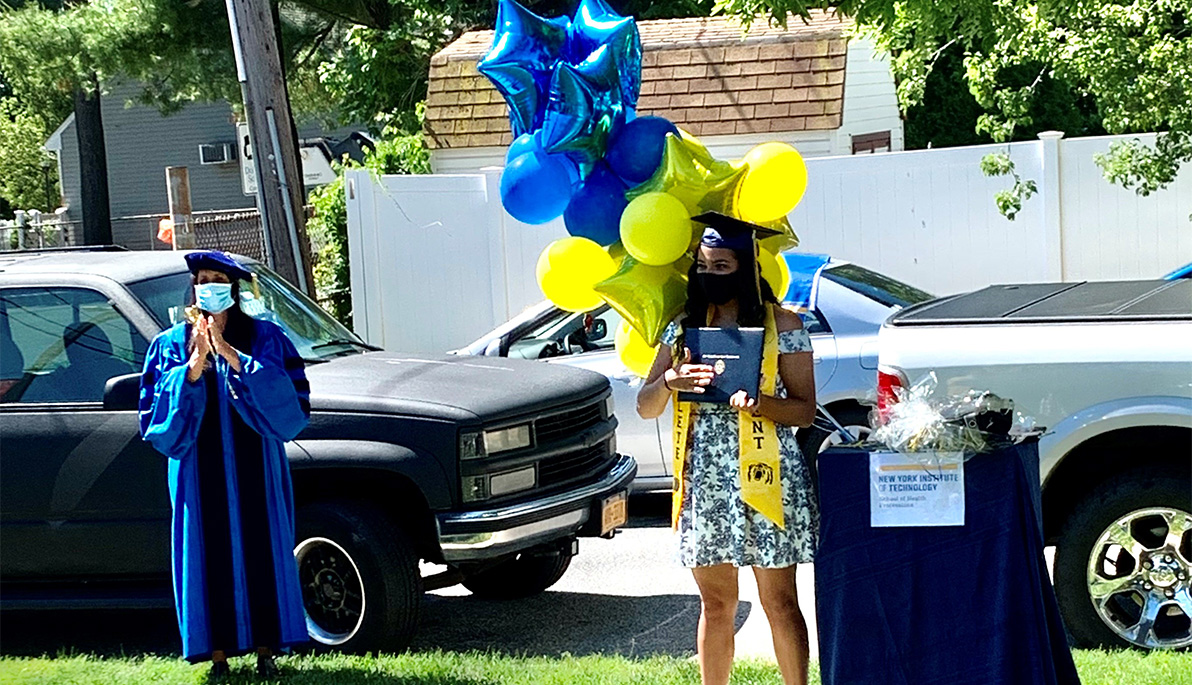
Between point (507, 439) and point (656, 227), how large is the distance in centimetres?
222

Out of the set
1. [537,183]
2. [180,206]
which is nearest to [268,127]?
[180,206]

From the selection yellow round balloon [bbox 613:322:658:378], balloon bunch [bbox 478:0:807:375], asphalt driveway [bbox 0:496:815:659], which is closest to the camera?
balloon bunch [bbox 478:0:807:375]

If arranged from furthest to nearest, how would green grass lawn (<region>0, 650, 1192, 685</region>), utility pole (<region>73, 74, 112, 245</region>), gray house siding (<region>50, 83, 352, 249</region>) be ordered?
gray house siding (<region>50, 83, 352, 249</region>)
utility pole (<region>73, 74, 112, 245</region>)
green grass lawn (<region>0, 650, 1192, 685</region>)

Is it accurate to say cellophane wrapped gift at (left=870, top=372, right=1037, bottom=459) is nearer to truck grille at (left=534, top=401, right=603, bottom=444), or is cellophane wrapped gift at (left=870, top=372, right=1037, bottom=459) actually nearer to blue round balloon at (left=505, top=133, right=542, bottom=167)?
blue round balloon at (left=505, top=133, right=542, bottom=167)

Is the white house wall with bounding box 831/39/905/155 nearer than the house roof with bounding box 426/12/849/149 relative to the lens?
No

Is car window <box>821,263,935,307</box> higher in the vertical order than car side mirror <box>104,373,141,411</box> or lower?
higher

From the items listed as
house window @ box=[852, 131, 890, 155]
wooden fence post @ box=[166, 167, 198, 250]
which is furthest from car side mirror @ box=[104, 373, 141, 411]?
house window @ box=[852, 131, 890, 155]

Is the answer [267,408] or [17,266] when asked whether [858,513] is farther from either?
[17,266]

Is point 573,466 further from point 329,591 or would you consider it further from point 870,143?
point 870,143

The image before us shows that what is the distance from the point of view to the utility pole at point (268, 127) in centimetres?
1176

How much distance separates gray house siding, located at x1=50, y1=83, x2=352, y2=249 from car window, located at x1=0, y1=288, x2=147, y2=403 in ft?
107

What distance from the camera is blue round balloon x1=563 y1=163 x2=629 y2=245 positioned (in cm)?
504

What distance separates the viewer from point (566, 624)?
24.4 ft

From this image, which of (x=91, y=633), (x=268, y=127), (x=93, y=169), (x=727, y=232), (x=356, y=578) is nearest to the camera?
(x=727, y=232)
